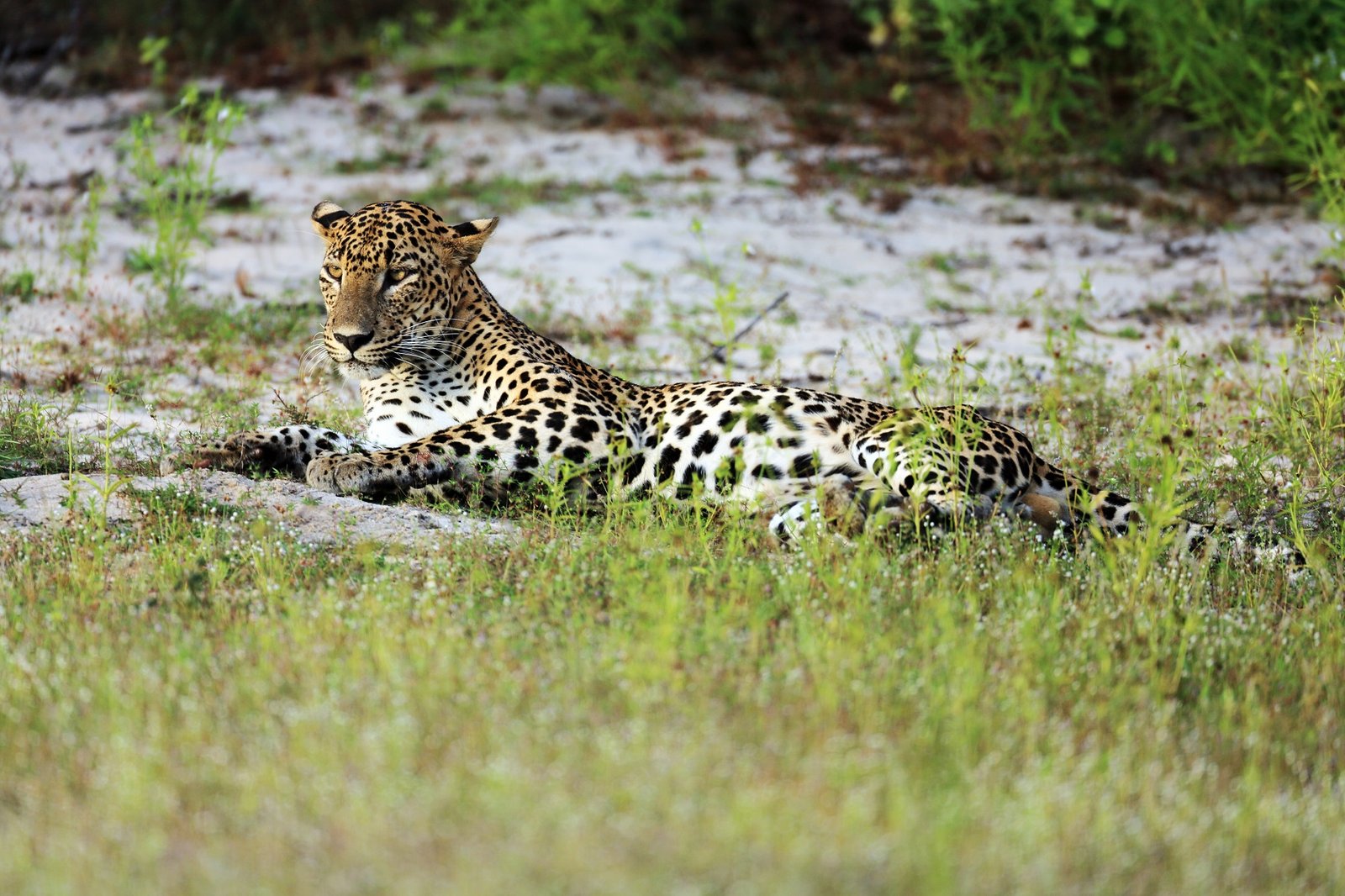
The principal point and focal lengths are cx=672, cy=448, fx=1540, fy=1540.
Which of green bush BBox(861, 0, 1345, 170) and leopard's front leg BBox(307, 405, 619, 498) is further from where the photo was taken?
green bush BBox(861, 0, 1345, 170)

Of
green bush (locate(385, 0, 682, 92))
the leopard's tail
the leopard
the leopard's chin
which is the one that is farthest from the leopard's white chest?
green bush (locate(385, 0, 682, 92))

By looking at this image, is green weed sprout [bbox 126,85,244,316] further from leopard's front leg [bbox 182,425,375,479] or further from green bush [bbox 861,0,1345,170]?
green bush [bbox 861,0,1345,170]

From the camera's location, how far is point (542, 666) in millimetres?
4168

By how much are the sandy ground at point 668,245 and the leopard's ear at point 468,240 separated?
1.68 meters

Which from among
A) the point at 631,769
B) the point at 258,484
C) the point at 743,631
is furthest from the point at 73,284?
the point at 631,769

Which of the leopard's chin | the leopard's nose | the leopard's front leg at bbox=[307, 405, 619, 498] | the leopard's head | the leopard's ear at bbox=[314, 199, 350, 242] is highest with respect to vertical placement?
the leopard's ear at bbox=[314, 199, 350, 242]

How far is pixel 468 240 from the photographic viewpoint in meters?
6.83

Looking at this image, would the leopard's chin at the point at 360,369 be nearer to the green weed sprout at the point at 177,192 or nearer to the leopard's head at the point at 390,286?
the leopard's head at the point at 390,286

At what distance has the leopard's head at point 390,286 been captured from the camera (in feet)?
21.2

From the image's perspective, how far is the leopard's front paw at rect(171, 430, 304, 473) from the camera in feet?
20.7

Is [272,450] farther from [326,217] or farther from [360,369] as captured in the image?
[326,217]

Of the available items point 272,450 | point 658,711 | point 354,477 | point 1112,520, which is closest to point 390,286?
point 272,450

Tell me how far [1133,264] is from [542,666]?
879 cm

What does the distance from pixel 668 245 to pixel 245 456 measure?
597cm
